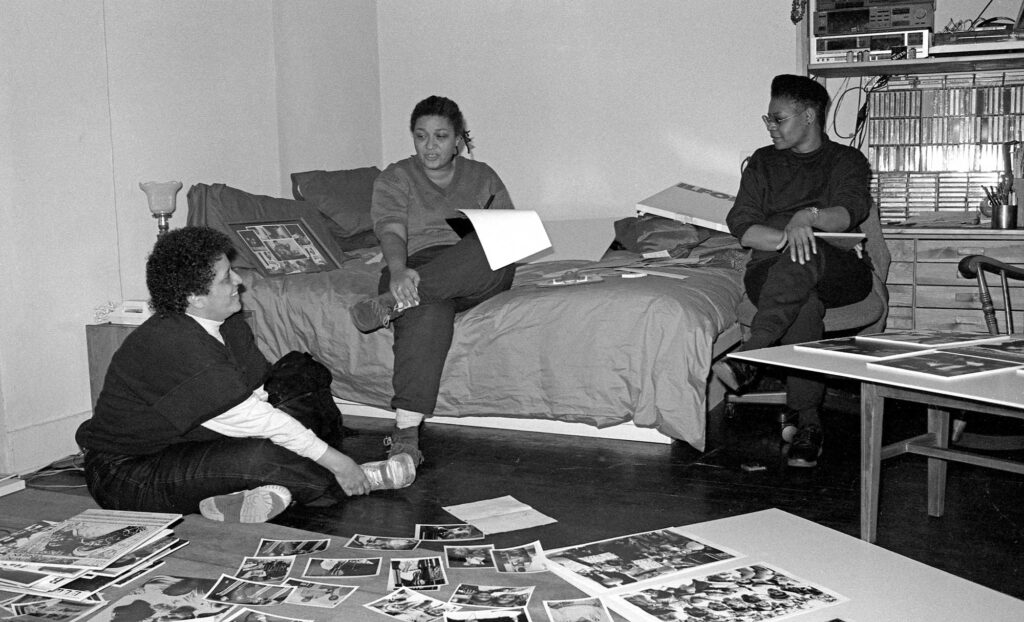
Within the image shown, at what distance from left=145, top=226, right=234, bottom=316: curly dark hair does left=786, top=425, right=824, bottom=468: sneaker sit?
5.57ft

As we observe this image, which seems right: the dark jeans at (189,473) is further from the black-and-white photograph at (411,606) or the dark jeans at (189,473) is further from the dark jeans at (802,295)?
the dark jeans at (802,295)

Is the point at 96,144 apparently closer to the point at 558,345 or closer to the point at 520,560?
the point at 558,345

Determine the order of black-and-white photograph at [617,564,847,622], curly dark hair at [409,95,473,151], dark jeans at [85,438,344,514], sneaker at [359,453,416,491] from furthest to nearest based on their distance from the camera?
curly dark hair at [409,95,473,151]
sneaker at [359,453,416,491]
dark jeans at [85,438,344,514]
black-and-white photograph at [617,564,847,622]

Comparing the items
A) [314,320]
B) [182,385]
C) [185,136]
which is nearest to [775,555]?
[182,385]

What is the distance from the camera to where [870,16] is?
12.8ft

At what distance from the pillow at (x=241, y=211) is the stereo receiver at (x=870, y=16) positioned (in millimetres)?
2272

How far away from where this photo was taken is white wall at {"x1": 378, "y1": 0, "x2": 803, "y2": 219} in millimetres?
4500

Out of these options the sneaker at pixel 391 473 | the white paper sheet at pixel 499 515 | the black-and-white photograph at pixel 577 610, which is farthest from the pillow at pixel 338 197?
the black-and-white photograph at pixel 577 610

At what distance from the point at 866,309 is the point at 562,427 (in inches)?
43.1

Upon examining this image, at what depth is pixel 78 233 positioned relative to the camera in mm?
3164

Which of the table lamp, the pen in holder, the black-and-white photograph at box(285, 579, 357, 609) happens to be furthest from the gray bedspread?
the black-and-white photograph at box(285, 579, 357, 609)

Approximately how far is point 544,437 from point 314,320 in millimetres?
921

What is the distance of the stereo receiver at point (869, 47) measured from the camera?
12.6 ft

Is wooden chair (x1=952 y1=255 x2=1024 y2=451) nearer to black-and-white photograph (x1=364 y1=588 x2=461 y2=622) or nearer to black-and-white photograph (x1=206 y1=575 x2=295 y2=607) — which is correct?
black-and-white photograph (x1=364 y1=588 x2=461 y2=622)
